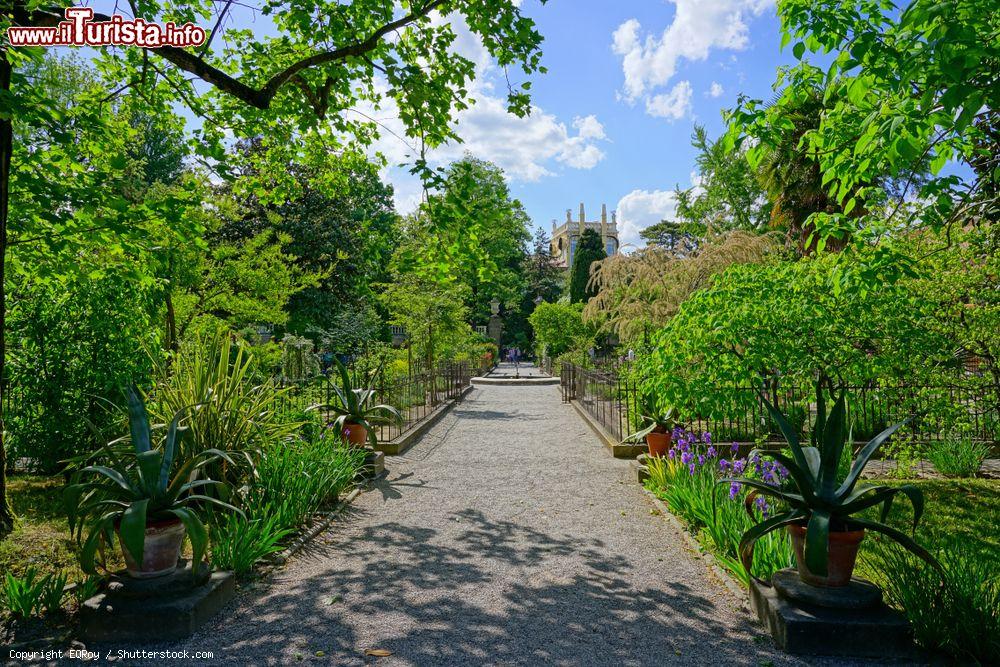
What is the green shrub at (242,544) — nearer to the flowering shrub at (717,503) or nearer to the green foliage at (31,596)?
the green foliage at (31,596)

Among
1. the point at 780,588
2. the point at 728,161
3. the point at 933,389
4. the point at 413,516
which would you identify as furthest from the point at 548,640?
the point at 728,161

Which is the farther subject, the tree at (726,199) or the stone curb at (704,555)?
the tree at (726,199)

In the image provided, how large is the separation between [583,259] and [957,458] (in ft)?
126

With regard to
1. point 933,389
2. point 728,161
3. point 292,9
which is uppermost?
point 728,161

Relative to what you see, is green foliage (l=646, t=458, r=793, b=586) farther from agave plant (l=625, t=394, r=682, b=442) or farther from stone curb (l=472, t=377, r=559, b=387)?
stone curb (l=472, t=377, r=559, b=387)

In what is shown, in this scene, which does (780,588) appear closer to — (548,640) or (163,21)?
(548,640)

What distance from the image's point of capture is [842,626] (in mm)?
3139

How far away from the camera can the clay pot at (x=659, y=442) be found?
7.64 m

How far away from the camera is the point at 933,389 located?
19.6ft

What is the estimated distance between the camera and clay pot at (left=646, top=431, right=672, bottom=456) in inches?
301

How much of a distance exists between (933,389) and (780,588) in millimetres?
3896

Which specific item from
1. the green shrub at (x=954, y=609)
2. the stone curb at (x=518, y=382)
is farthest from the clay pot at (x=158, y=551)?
the stone curb at (x=518, y=382)

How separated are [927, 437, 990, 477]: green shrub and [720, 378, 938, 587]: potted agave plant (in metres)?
4.89
